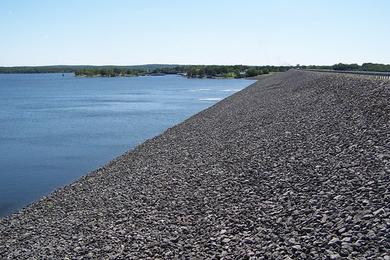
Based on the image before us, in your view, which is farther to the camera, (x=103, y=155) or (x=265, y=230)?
(x=103, y=155)

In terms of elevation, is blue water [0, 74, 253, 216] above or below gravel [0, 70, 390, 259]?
below

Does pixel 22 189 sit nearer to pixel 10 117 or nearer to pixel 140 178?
pixel 140 178

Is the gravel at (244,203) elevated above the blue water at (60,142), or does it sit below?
above

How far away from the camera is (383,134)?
14.2 metres

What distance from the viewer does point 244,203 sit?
1195 centimetres

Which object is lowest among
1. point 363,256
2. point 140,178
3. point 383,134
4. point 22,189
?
point 22,189

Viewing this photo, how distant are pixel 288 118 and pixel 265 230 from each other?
1572 centimetres

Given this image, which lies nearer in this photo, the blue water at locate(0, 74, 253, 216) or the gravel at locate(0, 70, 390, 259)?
the gravel at locate(0, 70, 390, 259)

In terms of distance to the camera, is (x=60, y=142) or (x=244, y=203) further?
(x=60, y=142)

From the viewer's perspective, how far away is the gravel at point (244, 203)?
8.93m

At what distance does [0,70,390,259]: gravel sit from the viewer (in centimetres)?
893

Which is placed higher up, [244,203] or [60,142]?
[244,203]

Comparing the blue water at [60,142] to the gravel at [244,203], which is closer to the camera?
the gravel at [244,203]

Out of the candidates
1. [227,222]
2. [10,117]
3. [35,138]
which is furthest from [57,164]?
[10,117]
